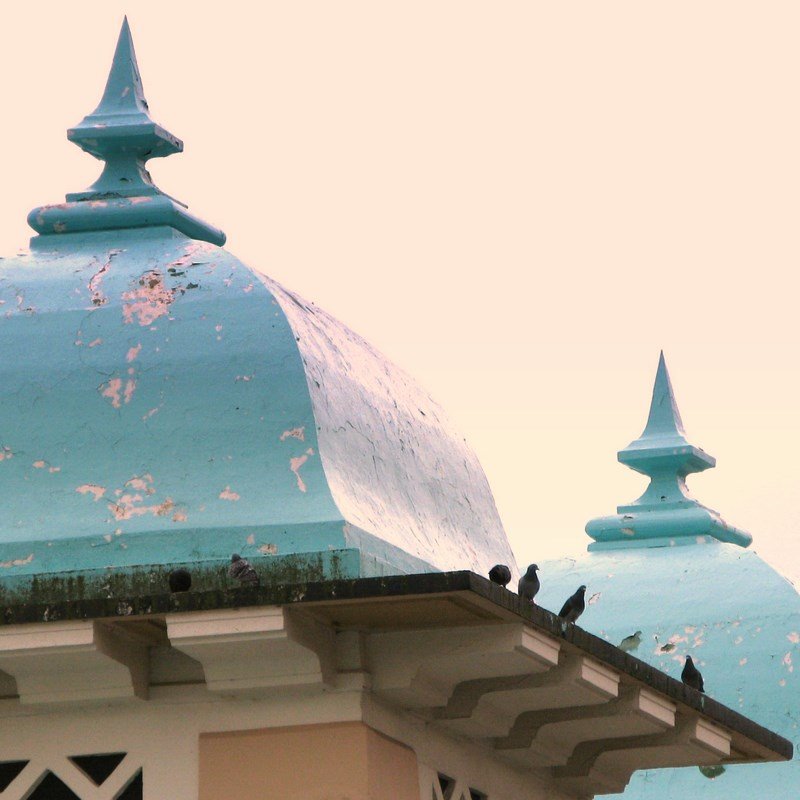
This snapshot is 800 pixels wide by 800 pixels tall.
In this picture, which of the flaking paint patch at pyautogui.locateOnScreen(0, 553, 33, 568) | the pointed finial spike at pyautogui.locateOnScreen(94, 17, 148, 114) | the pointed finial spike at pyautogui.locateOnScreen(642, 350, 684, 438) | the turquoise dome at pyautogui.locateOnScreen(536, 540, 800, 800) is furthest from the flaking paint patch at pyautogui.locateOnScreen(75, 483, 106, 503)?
the pointed finial spike at pyautogui.locateOnScreen(642, 350, 684, 438)

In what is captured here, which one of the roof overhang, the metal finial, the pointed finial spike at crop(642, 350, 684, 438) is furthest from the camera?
the pointed finial spike at crop(642, 350, 684, 438)

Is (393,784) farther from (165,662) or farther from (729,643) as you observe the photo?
(729,643)

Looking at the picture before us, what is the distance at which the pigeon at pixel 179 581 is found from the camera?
392 inches

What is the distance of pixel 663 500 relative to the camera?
20.9 m

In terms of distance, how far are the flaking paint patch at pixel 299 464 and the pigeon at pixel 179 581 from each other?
0.79 metres

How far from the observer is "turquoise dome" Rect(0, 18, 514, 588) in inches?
412

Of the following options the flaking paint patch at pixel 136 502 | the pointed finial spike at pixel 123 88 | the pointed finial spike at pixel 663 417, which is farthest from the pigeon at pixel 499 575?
the pointed finial spike at pixel 663 417

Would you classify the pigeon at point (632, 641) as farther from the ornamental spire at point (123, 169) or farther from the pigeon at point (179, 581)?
the pigeon at point (179, 581)

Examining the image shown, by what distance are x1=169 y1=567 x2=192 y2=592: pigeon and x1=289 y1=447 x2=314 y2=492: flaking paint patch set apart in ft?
2.61

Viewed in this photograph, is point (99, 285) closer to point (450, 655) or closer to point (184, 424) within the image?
point (184, 424)

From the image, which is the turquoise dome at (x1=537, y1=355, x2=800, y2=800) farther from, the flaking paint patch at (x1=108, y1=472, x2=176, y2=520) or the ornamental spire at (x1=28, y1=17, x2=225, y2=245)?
the flaking paint patch at (x1=108, y1=472, x2=176, y2=520)

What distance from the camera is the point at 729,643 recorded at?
722 inches

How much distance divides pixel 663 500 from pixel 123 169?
30.4 ft

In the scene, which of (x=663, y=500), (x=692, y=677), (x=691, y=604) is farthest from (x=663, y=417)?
(x=692, y=677)
